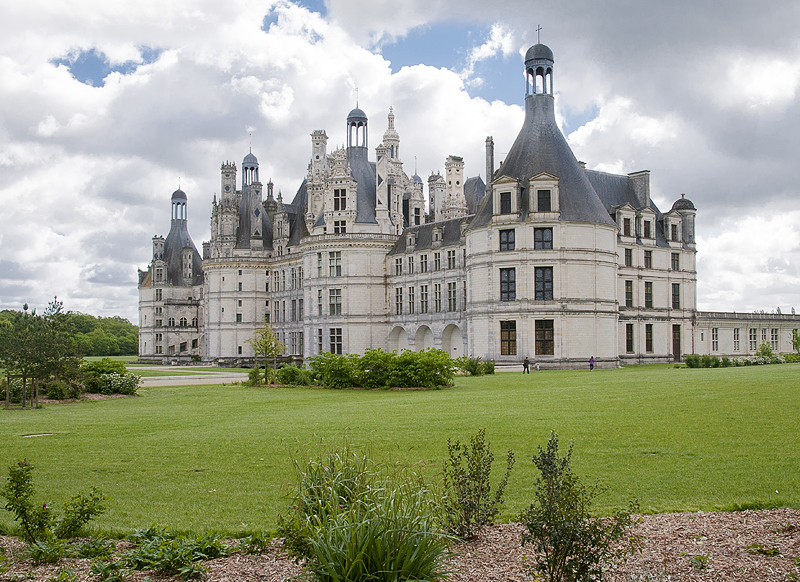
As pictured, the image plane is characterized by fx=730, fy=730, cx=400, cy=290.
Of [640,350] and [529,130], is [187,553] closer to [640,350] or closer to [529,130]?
[529,130]

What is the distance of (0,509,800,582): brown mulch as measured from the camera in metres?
6.98

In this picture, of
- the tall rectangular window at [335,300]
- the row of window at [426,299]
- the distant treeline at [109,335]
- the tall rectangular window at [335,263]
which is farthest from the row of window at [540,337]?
the distant treeline at [109,335]

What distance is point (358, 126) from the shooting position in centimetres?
6944

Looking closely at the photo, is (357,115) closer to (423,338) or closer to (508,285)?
(423,338)

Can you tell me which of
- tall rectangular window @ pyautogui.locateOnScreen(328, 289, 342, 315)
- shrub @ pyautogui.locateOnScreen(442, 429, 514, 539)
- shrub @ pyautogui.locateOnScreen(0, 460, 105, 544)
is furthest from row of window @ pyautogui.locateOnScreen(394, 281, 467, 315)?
shrub @ pyautogui.locateOnScreen(0, 460, 105, 544)

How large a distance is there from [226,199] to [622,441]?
221ft

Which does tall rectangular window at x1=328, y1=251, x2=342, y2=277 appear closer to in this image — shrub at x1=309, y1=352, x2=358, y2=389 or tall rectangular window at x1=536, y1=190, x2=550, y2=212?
tall rectangular window at x1=536, y1=190, x2=550, y2=212

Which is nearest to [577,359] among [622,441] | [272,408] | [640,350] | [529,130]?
[640,350]

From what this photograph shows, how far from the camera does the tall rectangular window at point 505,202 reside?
4853cm

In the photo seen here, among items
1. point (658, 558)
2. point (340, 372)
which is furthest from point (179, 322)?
point (658, 558)

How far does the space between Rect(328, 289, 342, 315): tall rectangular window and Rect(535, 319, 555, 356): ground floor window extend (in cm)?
2118

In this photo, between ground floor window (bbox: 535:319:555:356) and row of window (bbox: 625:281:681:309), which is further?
row of window (bbox: 625:281:681:309)

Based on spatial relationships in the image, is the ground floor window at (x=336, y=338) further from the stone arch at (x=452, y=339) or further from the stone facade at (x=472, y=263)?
the stone arch at (x=452, y=339)

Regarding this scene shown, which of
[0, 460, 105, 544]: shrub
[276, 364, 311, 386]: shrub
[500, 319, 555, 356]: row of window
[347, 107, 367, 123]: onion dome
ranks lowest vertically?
[276, 364, 311, 386]: shrub
